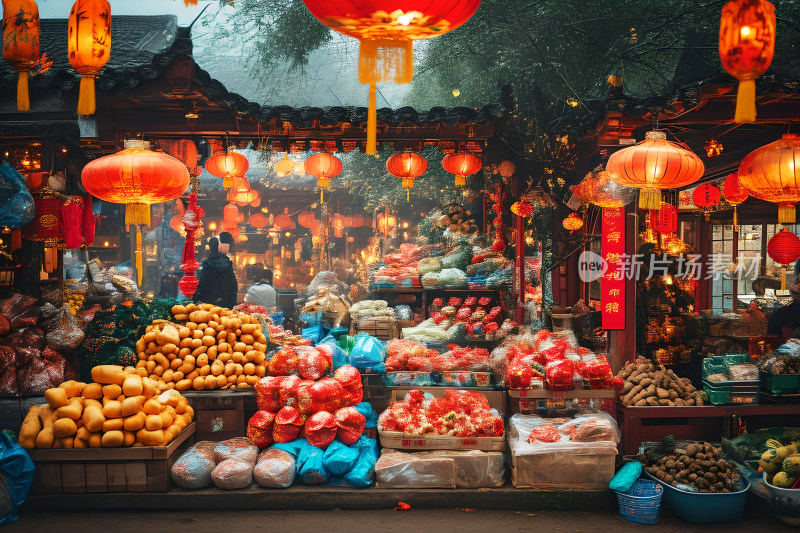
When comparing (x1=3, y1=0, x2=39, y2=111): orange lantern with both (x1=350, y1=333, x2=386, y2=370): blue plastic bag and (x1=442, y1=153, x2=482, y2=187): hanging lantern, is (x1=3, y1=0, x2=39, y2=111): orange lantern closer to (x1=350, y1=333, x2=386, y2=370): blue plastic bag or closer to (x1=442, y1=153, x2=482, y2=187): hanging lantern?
(x1=350, y1=333, x2=386, y2=370): blue plastic bag

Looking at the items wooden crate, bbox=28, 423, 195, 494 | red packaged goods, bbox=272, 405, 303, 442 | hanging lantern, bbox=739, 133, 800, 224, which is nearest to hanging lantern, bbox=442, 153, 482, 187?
hanging lantern, bbox=739, 133, 800, 224

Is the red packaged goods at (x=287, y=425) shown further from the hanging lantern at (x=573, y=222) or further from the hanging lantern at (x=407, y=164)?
the hanging lantern at (x=573, y=222)

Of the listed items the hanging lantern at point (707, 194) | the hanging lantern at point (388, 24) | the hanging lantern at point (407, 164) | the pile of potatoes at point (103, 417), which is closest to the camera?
the hanging lantern at point (388, 24)

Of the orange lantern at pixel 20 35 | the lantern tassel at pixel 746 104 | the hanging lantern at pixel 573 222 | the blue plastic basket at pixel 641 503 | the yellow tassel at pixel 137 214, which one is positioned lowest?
the blue plastic basket at pixel 641 503

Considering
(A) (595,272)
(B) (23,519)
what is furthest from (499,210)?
(B) (23,519)

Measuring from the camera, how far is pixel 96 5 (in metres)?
5.02

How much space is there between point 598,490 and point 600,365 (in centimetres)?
124

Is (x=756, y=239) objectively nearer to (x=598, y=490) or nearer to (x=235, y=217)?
(x=598, y=490)

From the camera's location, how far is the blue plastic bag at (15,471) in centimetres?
508

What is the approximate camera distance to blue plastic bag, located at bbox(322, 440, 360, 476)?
18.4 ft

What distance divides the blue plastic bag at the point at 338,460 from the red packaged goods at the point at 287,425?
44 centimetres

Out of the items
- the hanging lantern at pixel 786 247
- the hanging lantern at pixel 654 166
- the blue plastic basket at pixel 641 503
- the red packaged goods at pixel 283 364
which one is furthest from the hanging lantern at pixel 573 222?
the red packaged goods at pixel 283 364

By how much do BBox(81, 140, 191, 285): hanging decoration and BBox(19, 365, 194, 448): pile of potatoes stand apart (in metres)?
1.61

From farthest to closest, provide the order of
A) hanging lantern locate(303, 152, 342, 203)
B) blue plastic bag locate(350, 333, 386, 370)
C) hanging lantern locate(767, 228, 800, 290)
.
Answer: hanging lantern locate(767, 228, 800, 290)
hanging lantern locate(303, 152, 342, 203)
blue plastic bag locate(350, 333, 386, 370)
